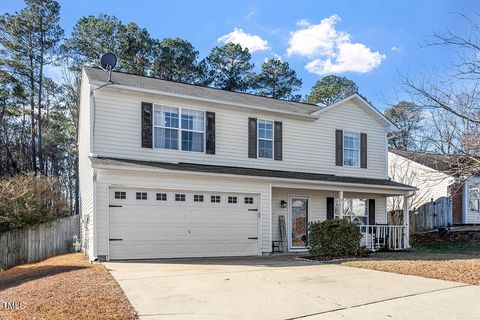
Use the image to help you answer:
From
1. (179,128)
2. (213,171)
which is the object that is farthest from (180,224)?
(179,128)

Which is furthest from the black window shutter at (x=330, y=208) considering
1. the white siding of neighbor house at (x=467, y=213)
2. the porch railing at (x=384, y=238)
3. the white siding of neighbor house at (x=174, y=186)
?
the white siding of neighbor house at (x=467, y=213)

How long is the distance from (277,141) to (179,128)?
395cm

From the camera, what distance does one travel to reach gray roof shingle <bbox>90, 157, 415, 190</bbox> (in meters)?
12.5

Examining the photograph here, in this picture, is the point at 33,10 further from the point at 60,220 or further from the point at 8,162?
the point at 60,220

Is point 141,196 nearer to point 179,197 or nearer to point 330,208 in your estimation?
point 179,197

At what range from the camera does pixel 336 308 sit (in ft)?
20.7

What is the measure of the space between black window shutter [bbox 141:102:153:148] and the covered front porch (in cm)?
468

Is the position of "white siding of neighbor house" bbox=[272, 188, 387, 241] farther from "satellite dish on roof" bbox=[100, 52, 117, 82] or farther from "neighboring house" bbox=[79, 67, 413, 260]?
"satellite dish on roof" bbox=[100, 52, 117, 82]

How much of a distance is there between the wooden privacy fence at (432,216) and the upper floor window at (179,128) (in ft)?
47.6

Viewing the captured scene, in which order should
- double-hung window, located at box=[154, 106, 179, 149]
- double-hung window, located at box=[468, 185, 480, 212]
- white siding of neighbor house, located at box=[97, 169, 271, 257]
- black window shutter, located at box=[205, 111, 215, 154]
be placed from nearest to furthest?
white siding of neighbor house, located at box=[97, 169, 271, 257] → double-hung window, located at box=[154, 106, 179, 149] → black window shutter, located at box=[205, 111, 215, 154] → double-hung window, located at box=[468, 185, 480, 212]

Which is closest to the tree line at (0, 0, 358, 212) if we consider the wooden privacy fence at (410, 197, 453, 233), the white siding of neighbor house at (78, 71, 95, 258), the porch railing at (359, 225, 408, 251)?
the white siding of neighbor house at (78, 71, 95, 258)

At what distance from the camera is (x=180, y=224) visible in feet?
43.2

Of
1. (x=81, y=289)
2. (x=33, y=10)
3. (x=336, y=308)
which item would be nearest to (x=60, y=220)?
(x=81, y=289)

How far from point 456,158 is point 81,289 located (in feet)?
28.3
